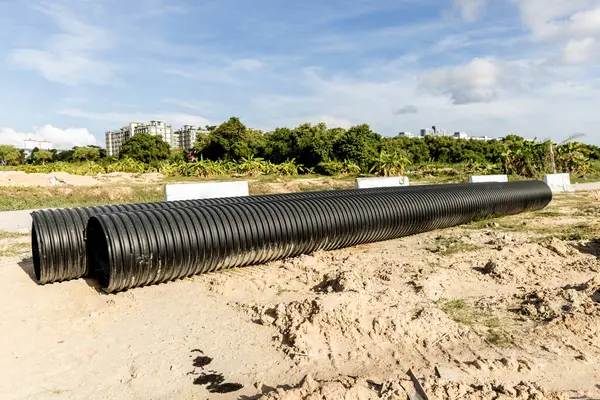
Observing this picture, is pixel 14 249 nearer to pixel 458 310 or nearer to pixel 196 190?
pixel 196 190

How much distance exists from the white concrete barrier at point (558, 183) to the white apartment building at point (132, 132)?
366 ft

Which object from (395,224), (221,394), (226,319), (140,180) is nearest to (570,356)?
(221,394)

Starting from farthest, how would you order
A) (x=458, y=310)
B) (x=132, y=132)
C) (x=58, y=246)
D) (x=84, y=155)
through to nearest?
(x=132, y=132)
(x=84, y=155)
(x=58, y=246)
(x=458, y=310)

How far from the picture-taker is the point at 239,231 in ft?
21.4

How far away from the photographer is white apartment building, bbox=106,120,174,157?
12038 cm

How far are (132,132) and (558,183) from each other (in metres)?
119

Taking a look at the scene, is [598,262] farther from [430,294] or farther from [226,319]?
[226,319]

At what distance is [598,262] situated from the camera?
6574 mm

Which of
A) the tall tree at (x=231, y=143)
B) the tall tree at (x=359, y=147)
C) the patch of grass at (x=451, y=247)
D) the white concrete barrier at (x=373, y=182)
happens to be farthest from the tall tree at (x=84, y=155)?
the patch of grass at (x=451, y=247)

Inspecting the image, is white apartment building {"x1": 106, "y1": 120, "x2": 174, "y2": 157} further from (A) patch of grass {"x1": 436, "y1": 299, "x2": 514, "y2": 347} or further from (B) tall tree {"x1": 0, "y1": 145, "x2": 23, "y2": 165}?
(A) patch of grass {"x1": 436, "y1": 299, "x2": 514, "y2": 347}

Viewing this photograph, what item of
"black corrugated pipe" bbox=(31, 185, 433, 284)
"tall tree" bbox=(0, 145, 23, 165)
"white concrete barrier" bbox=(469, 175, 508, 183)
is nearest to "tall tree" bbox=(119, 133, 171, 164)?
"tall tree" bbox=(0, 145, 23, 165)

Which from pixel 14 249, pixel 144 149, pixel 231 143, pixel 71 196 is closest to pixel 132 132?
pixel 144 149

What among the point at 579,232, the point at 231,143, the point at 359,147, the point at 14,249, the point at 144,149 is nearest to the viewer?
the point at 14,249

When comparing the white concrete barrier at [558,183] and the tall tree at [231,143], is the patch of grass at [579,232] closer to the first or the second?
the white concrete barrier at [558,183]
